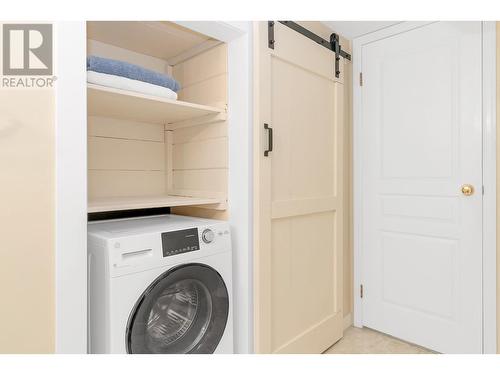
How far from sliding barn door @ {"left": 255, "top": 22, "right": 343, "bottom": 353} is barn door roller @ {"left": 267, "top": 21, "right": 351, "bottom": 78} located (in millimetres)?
27

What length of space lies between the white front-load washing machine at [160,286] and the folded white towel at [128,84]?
0.62 meters

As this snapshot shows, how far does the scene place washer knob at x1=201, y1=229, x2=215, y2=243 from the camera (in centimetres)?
161

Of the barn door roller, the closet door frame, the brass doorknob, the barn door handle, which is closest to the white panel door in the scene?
the brass doorknob

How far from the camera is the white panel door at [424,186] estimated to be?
198 centimetres

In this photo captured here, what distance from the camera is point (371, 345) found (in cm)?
225

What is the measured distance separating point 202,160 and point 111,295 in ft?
2.99

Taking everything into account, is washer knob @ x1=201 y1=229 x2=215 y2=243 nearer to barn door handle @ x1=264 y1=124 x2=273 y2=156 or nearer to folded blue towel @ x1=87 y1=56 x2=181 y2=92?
barn door handle @ x1=264 y1=124 x2=273 y2=156

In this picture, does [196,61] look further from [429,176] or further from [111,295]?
[429,176]

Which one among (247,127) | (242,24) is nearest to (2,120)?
(247,127)

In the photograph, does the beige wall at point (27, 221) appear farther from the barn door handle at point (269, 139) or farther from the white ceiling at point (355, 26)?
the white ceiling at point (355, 26)

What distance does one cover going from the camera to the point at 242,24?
169 centimetres

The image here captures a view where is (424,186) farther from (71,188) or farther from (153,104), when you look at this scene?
(71,188)

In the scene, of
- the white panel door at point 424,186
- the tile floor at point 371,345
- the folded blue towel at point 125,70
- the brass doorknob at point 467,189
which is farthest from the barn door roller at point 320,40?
the tile floor at point 371,345

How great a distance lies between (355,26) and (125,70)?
1.62 m
